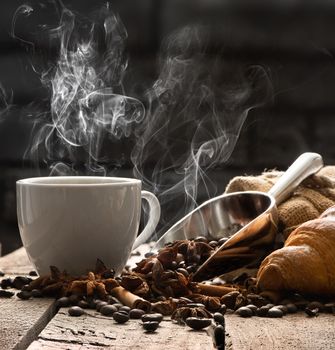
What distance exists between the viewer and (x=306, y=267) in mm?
1064

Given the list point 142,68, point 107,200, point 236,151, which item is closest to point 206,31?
point 142,68

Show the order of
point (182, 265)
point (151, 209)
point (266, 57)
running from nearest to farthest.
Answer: point (182, 265) → point (151, 209) → point (266, 57)

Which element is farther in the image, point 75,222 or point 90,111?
point 90,111

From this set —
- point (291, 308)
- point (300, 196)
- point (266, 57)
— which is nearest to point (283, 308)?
point (291, 308)

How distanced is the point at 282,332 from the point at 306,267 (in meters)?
0.19

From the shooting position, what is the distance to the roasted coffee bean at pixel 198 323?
90 cm

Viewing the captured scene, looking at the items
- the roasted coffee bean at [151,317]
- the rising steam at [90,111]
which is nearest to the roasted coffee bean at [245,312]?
the roasted coffee bean at [151,317]

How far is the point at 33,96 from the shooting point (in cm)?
307

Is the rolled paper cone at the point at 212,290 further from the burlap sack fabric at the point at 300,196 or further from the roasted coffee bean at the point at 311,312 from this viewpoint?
the burlap sack fabric at the point at 300,196

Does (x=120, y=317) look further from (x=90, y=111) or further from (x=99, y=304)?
(x=90, y=111)

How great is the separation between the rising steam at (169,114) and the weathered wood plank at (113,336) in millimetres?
1956

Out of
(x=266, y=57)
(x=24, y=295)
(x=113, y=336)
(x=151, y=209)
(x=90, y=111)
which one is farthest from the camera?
(x=266, y=57)

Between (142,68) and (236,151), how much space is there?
0.51 metres

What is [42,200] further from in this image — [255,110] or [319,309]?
[255,110]
